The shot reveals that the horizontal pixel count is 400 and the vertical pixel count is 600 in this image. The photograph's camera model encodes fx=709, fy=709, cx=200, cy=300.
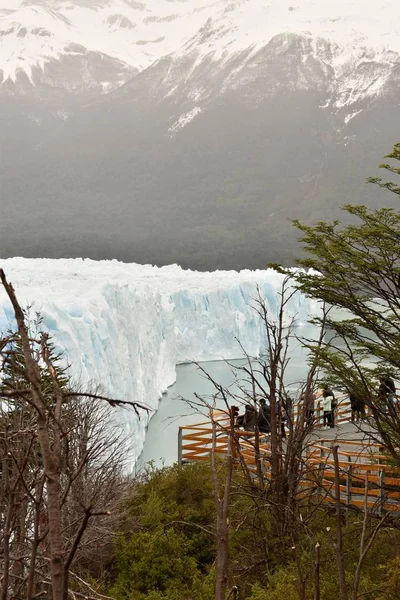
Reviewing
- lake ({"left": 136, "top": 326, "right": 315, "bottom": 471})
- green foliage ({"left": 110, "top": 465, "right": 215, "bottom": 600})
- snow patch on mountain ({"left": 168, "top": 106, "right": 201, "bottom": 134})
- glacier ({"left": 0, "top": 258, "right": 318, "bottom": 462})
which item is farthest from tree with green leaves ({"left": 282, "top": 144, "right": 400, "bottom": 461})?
snow patch on mountain ({"left": 168, "top": 106, "right": 201, "bottom": 134})

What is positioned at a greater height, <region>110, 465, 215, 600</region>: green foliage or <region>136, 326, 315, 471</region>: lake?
<region>136, 326, 315, 471</region>: lake

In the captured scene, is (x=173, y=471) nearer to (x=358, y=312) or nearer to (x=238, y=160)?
(x=358, y=312)

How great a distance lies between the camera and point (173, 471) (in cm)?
1452

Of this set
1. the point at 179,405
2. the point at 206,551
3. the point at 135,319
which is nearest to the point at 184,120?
the point at 179,405

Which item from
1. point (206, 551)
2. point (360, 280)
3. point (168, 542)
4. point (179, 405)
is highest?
point (360, 280)

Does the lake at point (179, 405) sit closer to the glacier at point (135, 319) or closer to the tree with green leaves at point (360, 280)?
the glacier at point (135, 319)

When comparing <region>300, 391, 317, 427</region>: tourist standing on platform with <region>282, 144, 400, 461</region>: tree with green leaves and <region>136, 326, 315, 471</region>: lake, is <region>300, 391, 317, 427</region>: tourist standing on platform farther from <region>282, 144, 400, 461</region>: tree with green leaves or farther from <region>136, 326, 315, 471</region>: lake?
<region>136, 326, 315, 471</region>: lake

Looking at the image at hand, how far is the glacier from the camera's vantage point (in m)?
20.3

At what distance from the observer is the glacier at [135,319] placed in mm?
20328

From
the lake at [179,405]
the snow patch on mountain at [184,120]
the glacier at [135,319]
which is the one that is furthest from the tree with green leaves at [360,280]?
the snow patch on mountain at [184,120]

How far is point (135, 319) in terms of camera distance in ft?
96.4

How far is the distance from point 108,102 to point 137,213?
54.2 metres

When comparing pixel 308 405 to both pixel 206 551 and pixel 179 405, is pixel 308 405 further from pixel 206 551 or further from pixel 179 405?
pixel 179 405

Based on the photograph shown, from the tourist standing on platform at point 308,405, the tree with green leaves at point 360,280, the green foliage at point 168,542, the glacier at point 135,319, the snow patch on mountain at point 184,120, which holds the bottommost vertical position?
the green foliage at point 168,542
